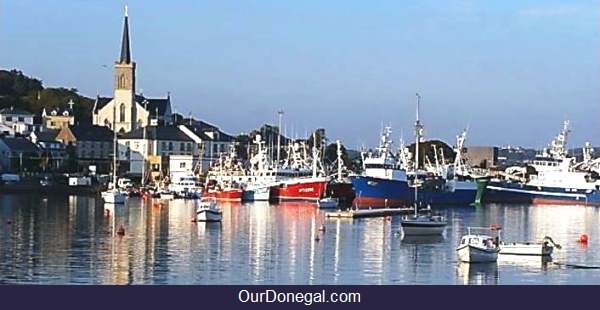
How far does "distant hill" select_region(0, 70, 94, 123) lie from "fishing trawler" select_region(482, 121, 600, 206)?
45.3 meters

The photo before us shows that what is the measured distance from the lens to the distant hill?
109 meters

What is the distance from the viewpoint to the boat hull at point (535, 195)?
75188 millimetres

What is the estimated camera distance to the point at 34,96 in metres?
113

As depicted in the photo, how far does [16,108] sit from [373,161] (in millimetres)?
50211

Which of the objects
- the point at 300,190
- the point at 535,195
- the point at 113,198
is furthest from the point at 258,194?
the point at 535,195

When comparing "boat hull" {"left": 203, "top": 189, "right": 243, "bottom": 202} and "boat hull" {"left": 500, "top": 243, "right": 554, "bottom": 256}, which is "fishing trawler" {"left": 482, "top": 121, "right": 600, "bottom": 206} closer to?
"boat hull" {"left": 203, "top": 189, "right": 243, "bottom": 202}

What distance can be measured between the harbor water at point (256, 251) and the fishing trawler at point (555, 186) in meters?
25.0

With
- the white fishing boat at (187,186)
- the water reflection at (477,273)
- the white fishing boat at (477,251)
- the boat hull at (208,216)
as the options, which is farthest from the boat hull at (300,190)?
A: the water reflection at (477,273)

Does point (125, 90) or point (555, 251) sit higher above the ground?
point (125, 90)

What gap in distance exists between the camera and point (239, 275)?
2533cm
